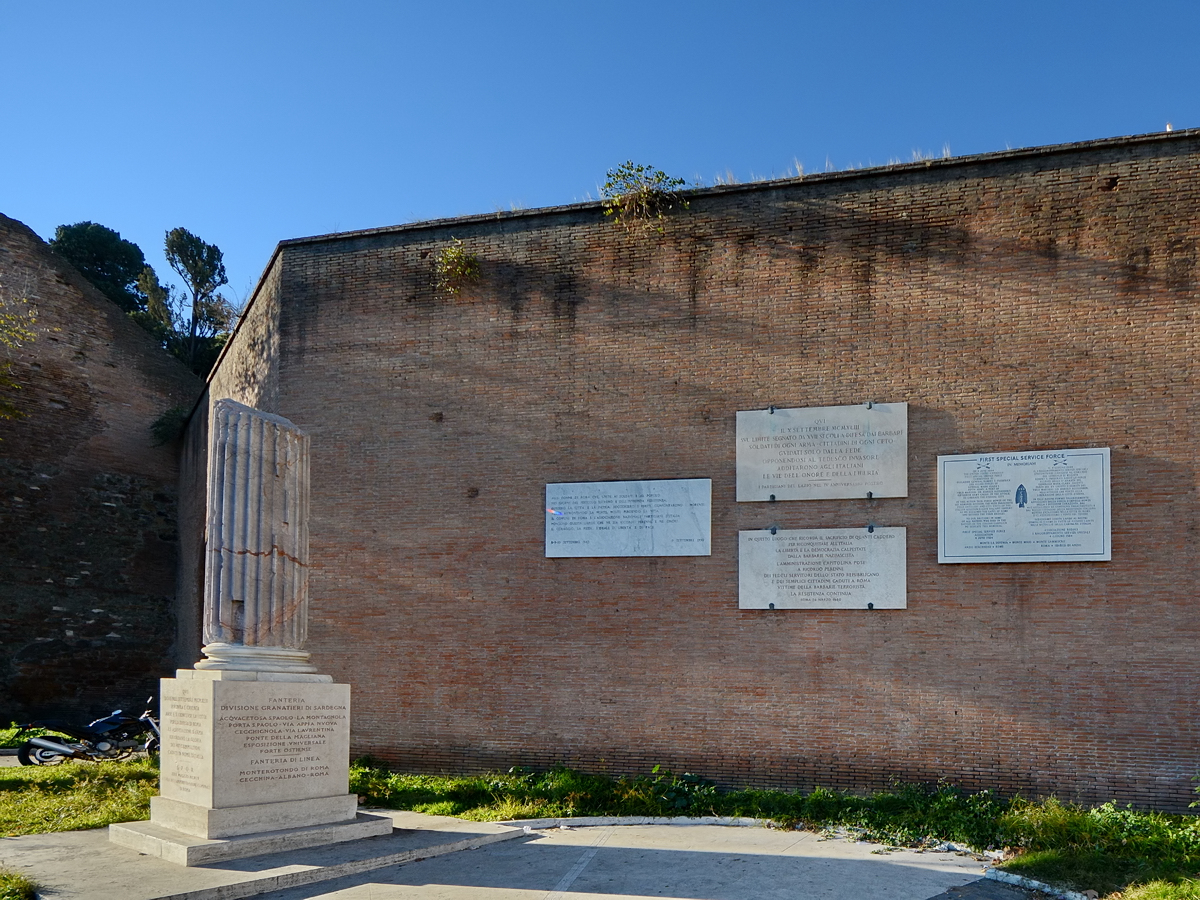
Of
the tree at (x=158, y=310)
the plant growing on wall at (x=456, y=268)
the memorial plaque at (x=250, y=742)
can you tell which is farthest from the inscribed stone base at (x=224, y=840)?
the tree at (x=158, y=310)

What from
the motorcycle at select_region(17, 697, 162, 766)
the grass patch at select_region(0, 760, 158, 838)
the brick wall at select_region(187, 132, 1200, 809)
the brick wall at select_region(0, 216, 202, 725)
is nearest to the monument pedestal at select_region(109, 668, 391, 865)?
the grass patch at select_region(0, 760, 158, 838)

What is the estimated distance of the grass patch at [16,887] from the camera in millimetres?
6265

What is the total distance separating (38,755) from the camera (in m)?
12.9

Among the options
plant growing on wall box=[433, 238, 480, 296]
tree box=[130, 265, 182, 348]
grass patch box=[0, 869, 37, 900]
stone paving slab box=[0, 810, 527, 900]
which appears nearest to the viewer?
grass patch box=[0, 869, 37, 900]

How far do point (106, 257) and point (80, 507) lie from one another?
1869 cm

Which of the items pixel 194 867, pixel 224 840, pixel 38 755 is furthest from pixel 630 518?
pixel 38 755

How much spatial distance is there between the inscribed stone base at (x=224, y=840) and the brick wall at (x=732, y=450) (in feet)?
11.0

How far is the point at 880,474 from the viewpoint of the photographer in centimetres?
1088

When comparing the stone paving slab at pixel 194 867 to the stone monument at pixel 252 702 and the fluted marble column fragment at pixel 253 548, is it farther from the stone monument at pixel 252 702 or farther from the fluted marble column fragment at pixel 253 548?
the fluted marble column fragment at pixel 253 548

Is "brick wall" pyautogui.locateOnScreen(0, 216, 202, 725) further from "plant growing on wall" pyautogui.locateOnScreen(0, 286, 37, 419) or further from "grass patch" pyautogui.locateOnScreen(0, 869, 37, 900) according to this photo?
"grass patch" pyautogui.locateOnScreen(0, 869, 37, 900)

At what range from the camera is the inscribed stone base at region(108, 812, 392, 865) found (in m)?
7.38

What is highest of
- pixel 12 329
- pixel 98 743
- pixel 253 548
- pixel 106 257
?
Answer: pixel 106 257

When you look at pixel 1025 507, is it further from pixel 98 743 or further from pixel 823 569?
pixel 98 743

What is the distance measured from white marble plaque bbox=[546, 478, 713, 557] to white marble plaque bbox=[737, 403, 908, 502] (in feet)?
1.92
